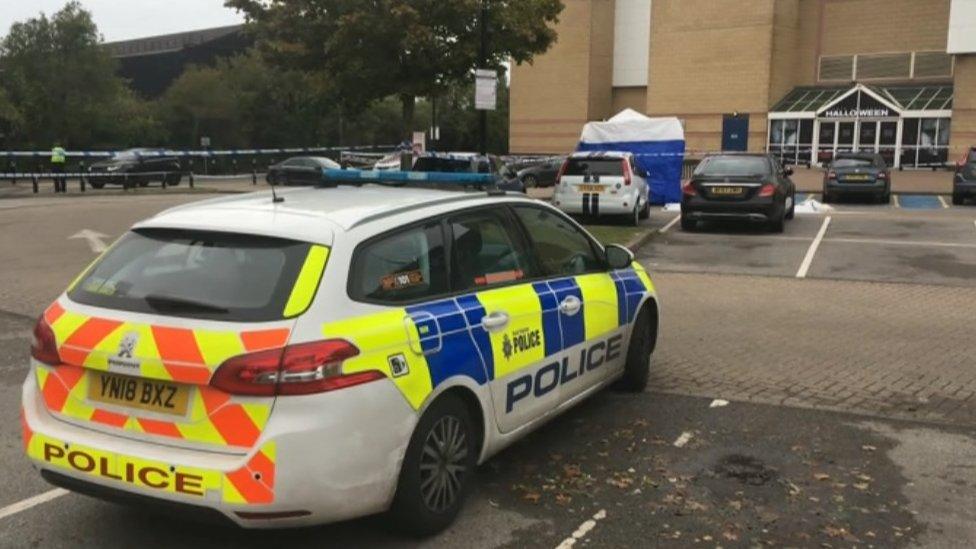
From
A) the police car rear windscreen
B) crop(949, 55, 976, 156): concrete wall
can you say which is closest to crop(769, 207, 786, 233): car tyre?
the police car rear windscreen

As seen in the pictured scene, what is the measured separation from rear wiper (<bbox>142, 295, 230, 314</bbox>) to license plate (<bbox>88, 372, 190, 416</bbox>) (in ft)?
0.97

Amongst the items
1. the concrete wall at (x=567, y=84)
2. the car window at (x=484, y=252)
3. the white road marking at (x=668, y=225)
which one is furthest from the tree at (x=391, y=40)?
the concrete wall at (x=567, y=84)

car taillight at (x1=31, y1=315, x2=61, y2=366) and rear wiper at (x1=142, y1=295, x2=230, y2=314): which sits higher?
rear wiper at (x1=142, y1=295, x2=230, y2=314)

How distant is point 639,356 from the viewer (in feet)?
19.9

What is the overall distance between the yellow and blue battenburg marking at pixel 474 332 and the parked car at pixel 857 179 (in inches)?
822

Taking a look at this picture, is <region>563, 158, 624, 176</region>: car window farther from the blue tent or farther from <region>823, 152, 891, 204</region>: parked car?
<region>823, 152, 891, 204</region>: parked car

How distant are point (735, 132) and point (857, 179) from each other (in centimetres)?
2179

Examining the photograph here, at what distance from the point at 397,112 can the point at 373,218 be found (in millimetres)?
63254

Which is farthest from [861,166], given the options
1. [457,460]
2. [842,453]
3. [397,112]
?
[397,112]

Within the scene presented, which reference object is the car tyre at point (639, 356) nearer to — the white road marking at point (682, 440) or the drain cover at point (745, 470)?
the white road marking at point (682, 440)

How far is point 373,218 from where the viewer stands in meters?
3.92

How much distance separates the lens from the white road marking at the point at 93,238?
13.7 m

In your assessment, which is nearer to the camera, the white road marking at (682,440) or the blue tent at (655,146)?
the white road marking at (682,440)

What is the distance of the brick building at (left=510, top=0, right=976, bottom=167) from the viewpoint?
4100cm
